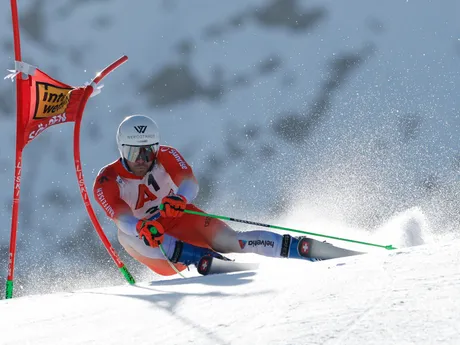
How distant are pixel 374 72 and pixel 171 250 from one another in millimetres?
20486

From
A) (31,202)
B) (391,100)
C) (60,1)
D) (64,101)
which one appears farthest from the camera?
(60,1)

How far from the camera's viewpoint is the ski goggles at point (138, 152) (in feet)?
19.3

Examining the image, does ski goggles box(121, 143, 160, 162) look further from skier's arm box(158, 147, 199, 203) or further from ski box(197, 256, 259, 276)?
ski box(197, 256, 259, 276)

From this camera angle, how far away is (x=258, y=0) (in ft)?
90.0

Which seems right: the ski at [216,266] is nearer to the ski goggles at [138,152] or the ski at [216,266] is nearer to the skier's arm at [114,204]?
the skier's arm at [114,204]

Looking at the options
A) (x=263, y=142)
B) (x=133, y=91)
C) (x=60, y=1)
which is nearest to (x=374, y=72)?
(x=263, y=142)

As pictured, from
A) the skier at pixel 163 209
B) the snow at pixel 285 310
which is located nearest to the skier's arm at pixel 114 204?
the skier at pixel 163 209

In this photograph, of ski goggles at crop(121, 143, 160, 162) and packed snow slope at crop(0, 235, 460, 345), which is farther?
ski goggles at crop(121, 143, 160, 162)

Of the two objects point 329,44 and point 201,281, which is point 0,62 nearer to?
point 329,44

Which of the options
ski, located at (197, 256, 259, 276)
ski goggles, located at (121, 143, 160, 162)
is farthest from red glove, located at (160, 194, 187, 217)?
ski goggles, located at (121, 143, 160, 162)

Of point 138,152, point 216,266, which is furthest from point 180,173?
point 216,266

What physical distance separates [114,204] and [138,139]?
1.84 ft

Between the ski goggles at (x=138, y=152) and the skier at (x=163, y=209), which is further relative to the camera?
the ski goggles at (x=138, y=152)

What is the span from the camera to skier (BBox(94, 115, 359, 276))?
18.3 ft
